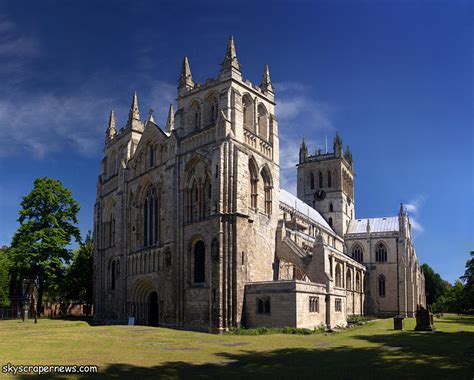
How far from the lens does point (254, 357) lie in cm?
2314

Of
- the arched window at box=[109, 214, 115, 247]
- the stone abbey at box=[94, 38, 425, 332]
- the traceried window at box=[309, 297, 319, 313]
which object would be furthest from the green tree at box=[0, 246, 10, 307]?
the traceried window at box=[309, 297, 319, 313]

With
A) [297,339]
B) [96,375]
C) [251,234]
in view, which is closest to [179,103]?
[251,234]

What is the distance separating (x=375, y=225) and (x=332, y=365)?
71.0 m

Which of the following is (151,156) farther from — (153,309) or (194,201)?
(153,309)

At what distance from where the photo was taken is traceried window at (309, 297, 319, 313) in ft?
136

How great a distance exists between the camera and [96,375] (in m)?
17.0

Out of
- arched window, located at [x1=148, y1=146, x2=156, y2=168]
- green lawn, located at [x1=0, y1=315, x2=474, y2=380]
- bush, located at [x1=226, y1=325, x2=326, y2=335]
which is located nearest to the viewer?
green lawn, located at [x1=0, y1=315, x2=474, y2=380]

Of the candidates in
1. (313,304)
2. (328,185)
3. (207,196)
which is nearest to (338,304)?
(313,304)

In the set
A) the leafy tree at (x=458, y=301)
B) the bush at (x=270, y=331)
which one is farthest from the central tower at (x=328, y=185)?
the bush at (x=270, y=331)

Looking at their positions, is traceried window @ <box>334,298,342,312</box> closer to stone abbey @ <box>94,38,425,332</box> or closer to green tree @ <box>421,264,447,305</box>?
stone abbey @ <box>94,38,425,332</box>

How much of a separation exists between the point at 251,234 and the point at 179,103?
15.4 metres

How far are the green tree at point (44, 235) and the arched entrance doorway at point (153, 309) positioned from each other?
41.2ft

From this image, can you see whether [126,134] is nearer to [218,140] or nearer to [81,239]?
[81,239]

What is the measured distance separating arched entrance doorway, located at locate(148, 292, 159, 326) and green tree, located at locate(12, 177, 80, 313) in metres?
12.6
